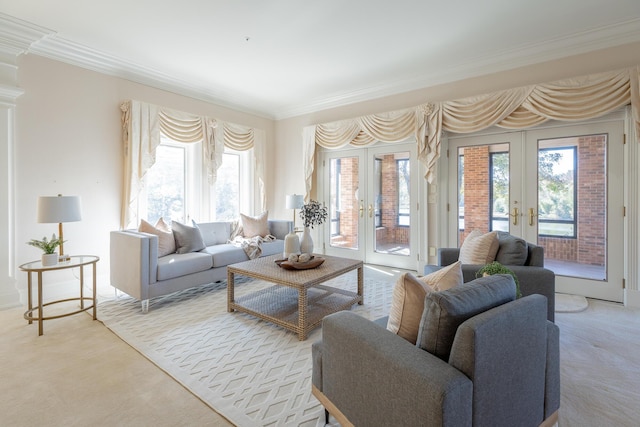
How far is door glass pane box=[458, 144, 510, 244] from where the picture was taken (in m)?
4.38

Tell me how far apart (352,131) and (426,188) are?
161 centimetres

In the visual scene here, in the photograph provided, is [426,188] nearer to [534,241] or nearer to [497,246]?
[534,241]

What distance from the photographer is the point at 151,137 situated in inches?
182

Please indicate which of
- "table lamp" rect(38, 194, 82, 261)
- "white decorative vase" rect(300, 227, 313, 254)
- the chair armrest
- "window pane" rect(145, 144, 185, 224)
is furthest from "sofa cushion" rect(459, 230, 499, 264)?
"window pane" rect(145, 144, 185, 224)

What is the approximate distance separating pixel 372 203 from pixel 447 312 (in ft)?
14.5

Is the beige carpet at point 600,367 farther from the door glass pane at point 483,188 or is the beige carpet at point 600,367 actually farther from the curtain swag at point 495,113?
the curtain swag at point 495,113

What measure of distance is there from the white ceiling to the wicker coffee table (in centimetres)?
260

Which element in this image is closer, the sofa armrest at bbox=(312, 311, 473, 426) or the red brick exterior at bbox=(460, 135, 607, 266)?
the sofa armrest at bbox=(312, 311, 473, 426)

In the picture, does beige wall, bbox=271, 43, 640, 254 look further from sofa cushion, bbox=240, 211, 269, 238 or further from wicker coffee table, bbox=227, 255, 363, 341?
wicker coffee table, bbox=227, 255, 363, 341

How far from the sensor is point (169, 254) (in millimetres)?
4059

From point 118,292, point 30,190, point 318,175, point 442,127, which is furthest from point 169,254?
point 442,127

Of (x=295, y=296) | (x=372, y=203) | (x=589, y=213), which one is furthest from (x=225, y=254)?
(x=589, y=213)

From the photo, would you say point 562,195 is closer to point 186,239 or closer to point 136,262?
point 186,239

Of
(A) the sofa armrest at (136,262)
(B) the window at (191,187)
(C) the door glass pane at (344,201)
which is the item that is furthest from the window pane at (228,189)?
(A) the sofa armrest at (136,262)
